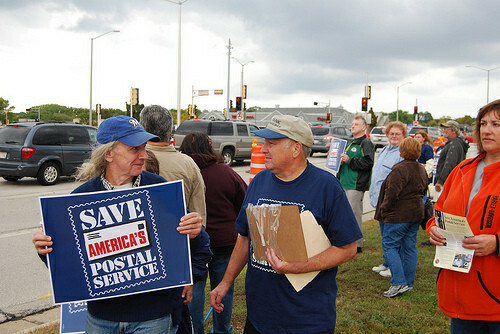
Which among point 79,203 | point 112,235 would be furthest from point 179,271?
point 79,203

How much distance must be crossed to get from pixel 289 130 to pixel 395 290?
122 inches

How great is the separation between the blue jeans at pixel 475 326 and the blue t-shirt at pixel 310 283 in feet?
2.57

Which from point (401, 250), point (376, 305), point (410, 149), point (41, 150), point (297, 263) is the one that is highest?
point (410, 149)

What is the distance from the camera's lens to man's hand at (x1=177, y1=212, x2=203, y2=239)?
231cm

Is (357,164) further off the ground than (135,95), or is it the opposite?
(135,95)

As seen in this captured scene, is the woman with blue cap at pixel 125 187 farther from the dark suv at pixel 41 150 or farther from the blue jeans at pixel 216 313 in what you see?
the dark suv at pixel 41 150

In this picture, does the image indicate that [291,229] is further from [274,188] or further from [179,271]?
[179,271]

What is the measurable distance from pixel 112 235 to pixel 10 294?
3.73 meters

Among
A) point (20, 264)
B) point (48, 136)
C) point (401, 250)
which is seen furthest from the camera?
point (48, 136)

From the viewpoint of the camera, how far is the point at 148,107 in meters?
3.51

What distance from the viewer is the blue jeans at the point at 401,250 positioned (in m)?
4.86

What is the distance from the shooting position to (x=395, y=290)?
4.86m

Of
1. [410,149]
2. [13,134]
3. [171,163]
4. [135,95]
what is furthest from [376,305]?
[135,95]

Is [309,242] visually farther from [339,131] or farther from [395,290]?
[339,131]
